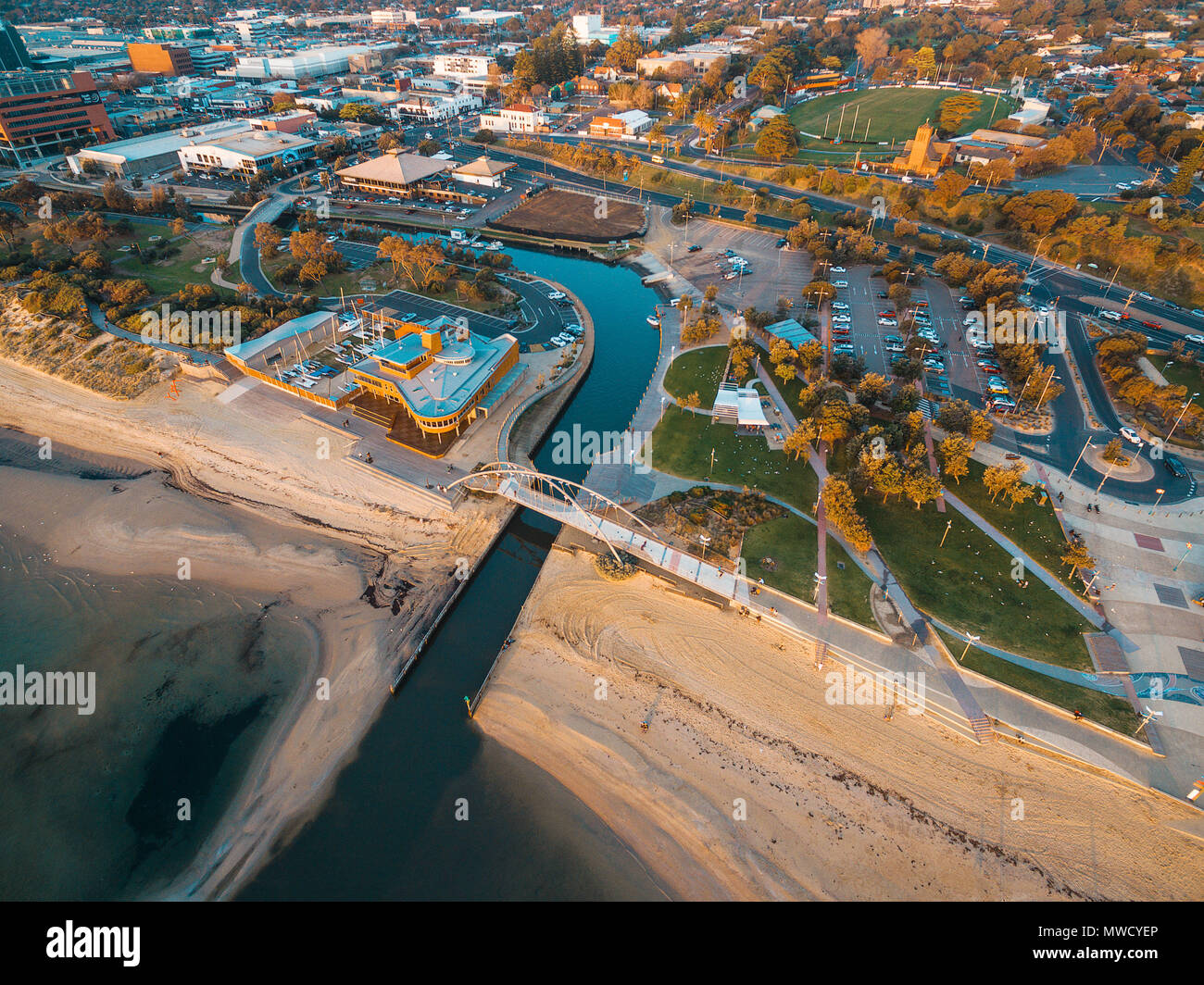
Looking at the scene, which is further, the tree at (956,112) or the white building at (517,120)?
the white building at (517,120)

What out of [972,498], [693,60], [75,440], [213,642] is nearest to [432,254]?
[75,440]

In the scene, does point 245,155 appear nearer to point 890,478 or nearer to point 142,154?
point 142,154

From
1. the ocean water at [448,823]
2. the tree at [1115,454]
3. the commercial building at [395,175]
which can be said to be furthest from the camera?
the commercial building at [395,175]

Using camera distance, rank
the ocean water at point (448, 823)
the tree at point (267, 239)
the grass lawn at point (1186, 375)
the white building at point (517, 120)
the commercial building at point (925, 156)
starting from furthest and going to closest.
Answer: the white building at point (517, 120)
the commercial building at point (925, 156)
the tree at point (267, 239)
the grass lawn at point (1186, 375)
the ocean water at point (448, 823)

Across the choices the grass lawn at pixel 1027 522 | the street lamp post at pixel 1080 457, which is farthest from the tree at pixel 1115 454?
the grass lawn at pixel 1027 522

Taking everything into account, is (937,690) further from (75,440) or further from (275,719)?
(75,440)

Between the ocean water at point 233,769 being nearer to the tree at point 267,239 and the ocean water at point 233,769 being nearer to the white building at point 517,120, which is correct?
the tree at point 267,239
